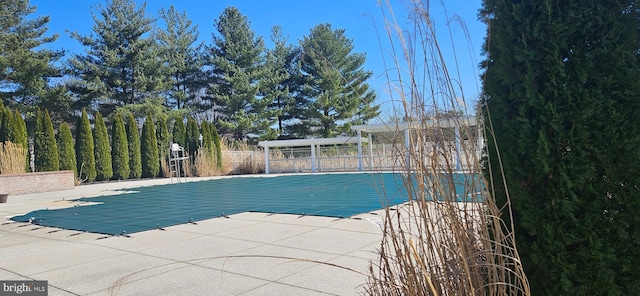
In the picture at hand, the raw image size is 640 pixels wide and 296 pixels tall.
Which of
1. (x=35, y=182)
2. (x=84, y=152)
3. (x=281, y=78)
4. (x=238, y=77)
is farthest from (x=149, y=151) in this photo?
(x=281, y=78)

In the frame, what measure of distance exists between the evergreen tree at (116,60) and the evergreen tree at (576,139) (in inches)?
890

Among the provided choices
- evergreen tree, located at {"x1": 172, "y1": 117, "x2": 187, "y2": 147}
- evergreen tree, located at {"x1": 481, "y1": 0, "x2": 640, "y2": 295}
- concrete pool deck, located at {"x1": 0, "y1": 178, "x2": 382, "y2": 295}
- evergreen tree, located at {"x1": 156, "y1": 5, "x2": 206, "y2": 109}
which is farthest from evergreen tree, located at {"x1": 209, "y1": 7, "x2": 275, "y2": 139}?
evergreen tree, located at {"x1": 481, "y1": 0, "x2": 640, "y2": 295}

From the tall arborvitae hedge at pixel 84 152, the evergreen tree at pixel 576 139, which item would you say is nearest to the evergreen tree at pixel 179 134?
the tall arborvitae hedge at pixel 84 152

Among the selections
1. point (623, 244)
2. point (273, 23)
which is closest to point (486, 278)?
point (623, 244)

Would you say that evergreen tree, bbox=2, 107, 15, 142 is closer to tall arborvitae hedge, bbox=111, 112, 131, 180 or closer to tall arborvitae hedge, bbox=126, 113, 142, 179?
tall arborvitae hedge, bbox=111, 112, 131, 180

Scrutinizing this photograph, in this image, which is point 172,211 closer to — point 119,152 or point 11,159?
point 11,159

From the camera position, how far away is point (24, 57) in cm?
1827

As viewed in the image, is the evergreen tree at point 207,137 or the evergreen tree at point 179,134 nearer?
the evergreen tree at point 207,137

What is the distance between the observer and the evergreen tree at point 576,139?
4.53 feet

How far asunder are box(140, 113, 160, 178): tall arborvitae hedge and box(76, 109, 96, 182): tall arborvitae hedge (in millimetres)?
2283

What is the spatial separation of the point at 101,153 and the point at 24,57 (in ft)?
21.0

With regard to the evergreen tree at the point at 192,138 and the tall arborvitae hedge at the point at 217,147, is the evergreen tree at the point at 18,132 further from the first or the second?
the tall arborvitae hedge at the point at 217,147

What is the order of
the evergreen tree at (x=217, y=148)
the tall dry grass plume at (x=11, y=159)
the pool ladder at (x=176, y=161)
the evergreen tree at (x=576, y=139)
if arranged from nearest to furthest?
the evergreen tree at (x=576, y=139), the tall dry grass plume at (x=11, y=159), the pool ladder at (x=176, y=161), the evergreen tree at (x=217, y=148)

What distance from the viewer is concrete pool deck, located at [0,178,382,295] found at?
275cm
